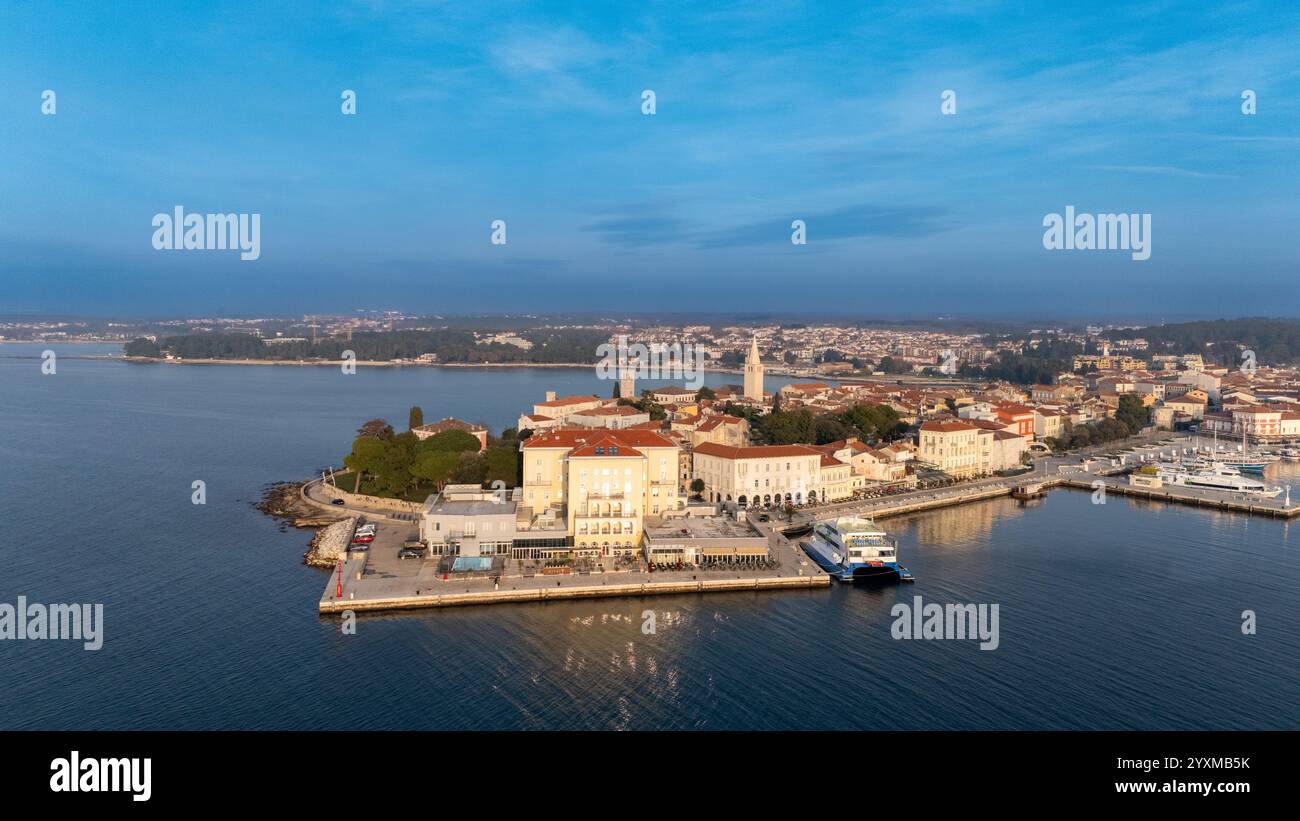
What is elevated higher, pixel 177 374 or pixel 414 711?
pixel 177 374

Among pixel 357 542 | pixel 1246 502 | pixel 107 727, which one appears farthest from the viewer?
pixel 1246 502

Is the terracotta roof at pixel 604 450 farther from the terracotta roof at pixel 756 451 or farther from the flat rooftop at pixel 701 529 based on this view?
the terracotta roof at pixel 756 451

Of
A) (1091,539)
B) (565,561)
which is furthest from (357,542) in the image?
(1091,539)

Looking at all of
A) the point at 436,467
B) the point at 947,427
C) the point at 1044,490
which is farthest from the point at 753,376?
the point at 436,467

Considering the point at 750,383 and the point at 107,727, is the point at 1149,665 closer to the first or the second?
the point at 107,727

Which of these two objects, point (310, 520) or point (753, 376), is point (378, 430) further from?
point (753, 376)

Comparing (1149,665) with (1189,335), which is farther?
(1189,335)
